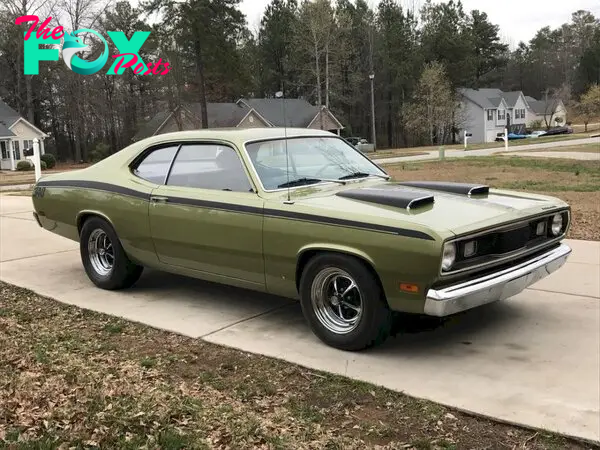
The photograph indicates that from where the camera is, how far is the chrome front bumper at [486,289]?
147 inches

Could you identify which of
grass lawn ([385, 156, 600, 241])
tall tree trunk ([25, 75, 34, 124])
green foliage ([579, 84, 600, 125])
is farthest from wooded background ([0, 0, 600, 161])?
grass lawn ([385, 156, 600, 241])

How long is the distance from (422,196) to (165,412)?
2171 millimetres

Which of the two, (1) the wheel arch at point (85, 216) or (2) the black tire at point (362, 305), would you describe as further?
(1) the wheel arch at point (85, 216)

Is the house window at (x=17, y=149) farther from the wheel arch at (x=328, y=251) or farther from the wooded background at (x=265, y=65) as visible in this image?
the wheel arch at (x=328, y=251)

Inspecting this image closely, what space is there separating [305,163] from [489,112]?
75684 millimetres

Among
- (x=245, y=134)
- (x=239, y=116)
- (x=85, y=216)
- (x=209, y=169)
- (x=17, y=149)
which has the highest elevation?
(x=239, y=116)

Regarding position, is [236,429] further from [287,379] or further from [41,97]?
[41,97]

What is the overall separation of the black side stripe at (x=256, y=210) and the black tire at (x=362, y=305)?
0.76ft

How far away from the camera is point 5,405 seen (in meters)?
3.31

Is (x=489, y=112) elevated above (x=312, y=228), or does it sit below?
above

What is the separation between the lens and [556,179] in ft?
49.6

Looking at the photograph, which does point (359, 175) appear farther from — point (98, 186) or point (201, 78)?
point (201, 78)

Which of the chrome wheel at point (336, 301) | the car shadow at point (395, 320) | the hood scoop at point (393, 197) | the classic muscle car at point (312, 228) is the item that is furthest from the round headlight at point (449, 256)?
the car shadow at point (395, 320)

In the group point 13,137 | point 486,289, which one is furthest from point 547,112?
point 486,289
